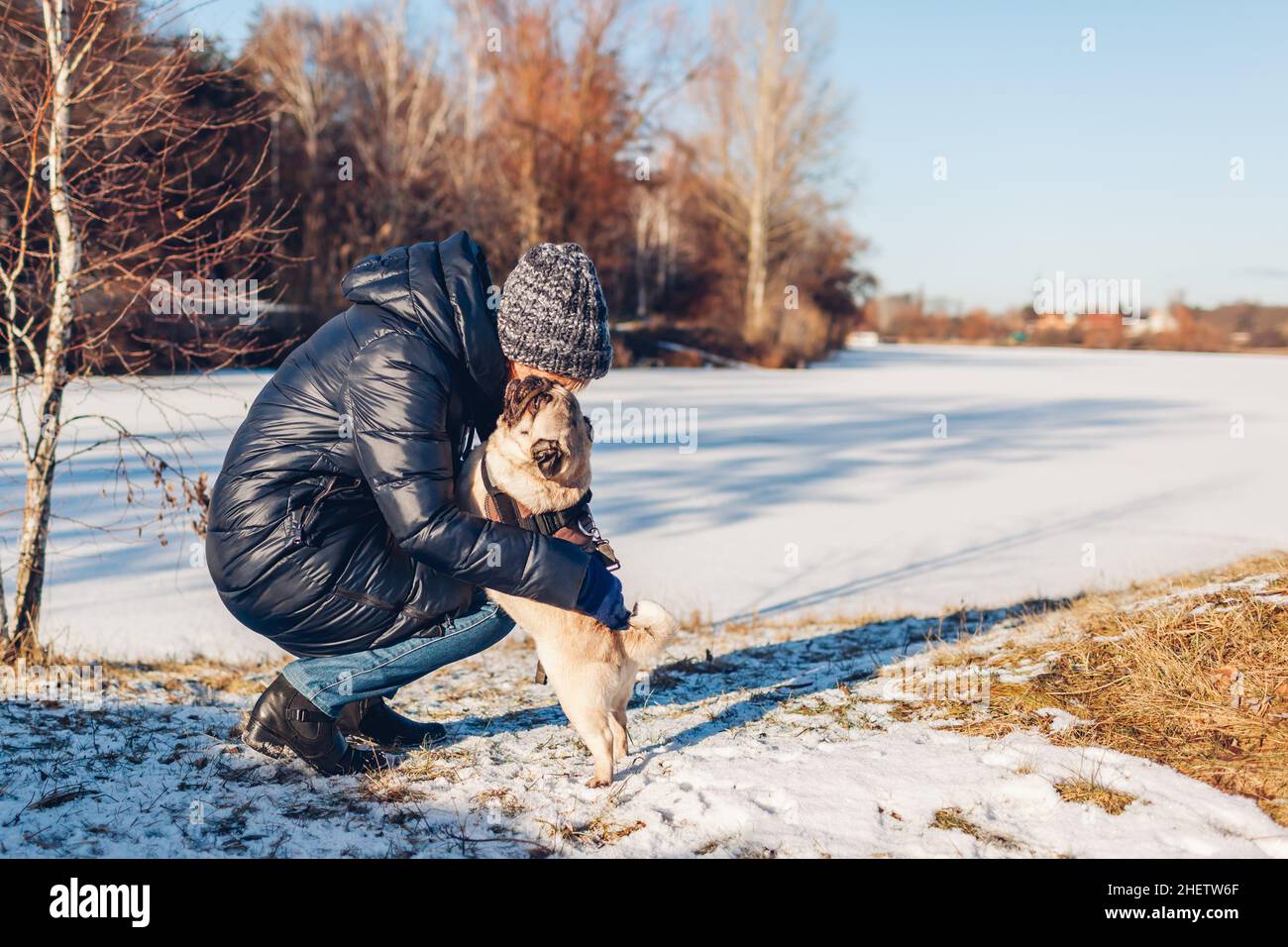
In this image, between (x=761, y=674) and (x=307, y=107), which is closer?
(x=761, y=674)

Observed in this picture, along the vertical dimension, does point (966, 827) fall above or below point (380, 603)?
below

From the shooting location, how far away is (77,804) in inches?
99.7

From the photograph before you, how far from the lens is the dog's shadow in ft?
11.0

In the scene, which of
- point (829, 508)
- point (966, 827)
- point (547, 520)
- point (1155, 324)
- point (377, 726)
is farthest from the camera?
point (1155, 324)

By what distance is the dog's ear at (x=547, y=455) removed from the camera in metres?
2.68

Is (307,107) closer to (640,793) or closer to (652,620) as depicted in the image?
(652,620)

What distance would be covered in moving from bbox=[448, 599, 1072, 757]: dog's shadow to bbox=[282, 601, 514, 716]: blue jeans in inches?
20.3

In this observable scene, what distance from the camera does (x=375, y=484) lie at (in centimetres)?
255

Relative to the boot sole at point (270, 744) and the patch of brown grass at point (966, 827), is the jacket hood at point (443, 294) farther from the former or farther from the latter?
the patch of brown grass at point (966, 827)

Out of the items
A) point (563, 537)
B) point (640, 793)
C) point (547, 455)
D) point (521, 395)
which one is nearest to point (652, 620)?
point (563, 537)

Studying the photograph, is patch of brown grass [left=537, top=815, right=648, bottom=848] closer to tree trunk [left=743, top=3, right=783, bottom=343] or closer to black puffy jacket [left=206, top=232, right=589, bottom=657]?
black puffy jacket [left=206, top=232, right=589, bottom=657]

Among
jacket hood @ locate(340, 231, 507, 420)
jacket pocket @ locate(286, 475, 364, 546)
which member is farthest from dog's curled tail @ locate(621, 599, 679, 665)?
jacket pocket @ locate(286, 475, 364, 546)

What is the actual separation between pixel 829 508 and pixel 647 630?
680 cm
